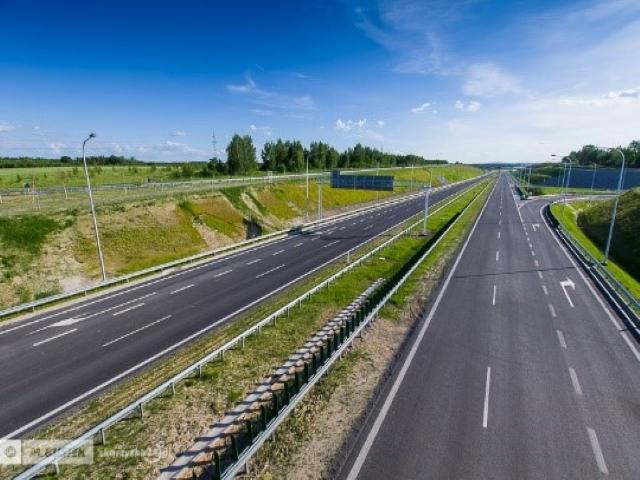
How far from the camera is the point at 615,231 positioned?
54781mm

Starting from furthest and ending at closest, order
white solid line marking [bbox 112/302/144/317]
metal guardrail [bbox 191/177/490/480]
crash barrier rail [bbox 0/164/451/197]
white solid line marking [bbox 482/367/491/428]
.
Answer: crash barrier rail [bbox 0/164/451/197] → white solid line marking [bbox 112/302/144/317] → white solid line marking [bbox 482/367/491/428] → metal guardrail [bbox 191/177/490/480]

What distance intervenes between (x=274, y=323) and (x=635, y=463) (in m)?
15.8

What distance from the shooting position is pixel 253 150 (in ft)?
327

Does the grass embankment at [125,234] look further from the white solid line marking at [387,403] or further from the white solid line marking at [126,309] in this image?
the white solid line marking at [387,403]

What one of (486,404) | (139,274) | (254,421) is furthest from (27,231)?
(486,404)

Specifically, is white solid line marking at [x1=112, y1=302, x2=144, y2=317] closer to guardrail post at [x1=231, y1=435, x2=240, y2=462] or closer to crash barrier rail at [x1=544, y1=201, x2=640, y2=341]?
guardrail post at [x1=231, y1=435, x2=240, y2=462]

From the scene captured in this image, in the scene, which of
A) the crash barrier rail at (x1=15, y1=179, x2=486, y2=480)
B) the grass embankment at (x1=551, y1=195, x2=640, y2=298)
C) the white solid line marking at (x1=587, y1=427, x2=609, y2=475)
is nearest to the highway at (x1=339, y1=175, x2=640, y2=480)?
the white solid line marking at (x1=587, y1=427, x2=609, y2=475)

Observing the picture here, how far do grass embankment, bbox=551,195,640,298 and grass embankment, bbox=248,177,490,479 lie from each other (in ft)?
75.7

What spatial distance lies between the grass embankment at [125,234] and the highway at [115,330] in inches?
229

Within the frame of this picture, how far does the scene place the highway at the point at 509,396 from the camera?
1091cm

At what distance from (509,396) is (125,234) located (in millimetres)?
38072

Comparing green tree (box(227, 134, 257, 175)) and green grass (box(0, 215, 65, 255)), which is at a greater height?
green tree (box(227, 134, 257, 175))

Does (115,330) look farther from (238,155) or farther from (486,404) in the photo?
(238,155)

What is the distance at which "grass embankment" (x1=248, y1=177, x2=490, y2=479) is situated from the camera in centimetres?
1081
